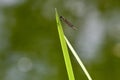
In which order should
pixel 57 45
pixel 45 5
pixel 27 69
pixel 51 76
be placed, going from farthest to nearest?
pixel 45 5, pixel 27 69, pixel 57 45, pixel 51 76

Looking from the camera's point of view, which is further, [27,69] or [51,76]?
[27,69]

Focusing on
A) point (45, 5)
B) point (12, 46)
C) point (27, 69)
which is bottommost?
point (27, 69)

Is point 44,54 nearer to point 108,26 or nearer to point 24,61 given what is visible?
point 24,61

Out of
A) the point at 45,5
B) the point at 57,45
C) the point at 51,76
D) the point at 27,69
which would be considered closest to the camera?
the point at 51,76

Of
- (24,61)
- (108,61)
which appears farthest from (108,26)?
(24,61)

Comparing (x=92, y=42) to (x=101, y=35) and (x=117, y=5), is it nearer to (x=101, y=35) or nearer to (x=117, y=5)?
(x=101, y=35)

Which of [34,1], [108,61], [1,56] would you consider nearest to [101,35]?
[108,61]

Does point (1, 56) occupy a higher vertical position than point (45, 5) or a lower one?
lower
